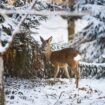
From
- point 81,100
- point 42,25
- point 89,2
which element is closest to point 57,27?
point 42,25

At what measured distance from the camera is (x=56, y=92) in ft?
12.2

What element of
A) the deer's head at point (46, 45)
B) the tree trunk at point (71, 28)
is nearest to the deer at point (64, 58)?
the deer's head at point (46, 45)

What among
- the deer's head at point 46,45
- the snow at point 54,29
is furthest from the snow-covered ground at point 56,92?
the snow at point 54,29

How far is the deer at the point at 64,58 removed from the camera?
369 centimetres

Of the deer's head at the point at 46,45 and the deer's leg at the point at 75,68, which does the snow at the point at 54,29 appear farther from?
the deer's leg at the point at 75,68

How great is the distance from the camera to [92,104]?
3713mm

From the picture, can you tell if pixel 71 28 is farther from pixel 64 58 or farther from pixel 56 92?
pixel 56 92

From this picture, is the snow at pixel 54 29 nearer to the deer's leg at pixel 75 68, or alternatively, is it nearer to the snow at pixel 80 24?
the snow at pixel 80 24

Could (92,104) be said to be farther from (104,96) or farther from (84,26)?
(84,26)

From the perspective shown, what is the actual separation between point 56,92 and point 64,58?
0.33 meters

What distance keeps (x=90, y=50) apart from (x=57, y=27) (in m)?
0.40

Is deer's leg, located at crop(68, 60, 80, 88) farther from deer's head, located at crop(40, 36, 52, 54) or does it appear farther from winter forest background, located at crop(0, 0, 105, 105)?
deer's head, located at crop(40, 36, 52, 54)

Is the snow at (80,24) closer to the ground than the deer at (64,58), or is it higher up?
higher up

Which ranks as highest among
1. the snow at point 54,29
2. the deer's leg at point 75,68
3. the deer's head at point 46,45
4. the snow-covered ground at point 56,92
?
the snow at point 54,29
